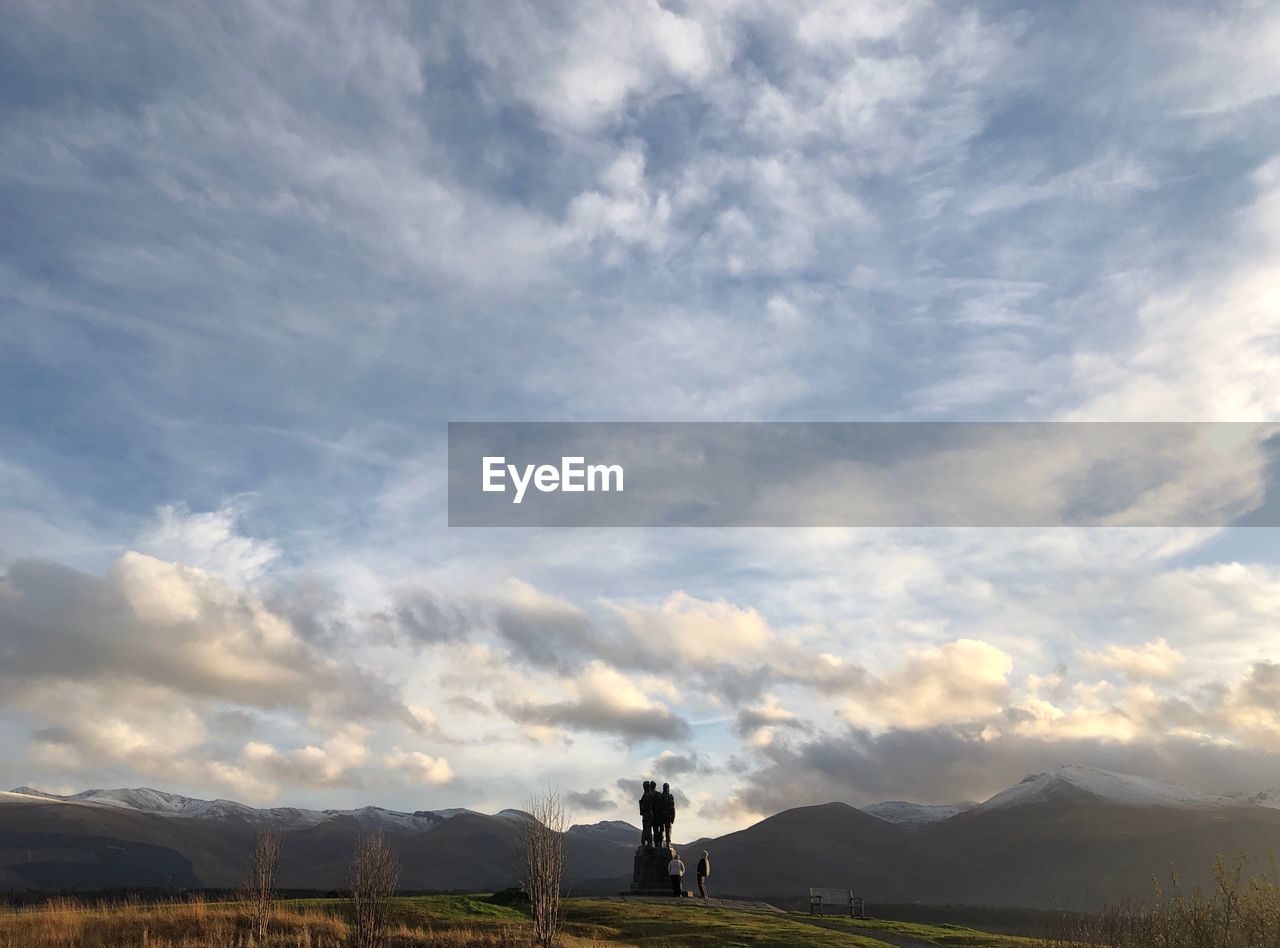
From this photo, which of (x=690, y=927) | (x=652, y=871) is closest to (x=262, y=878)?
(x=690, y=927)

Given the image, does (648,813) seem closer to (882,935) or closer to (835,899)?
(835,899)

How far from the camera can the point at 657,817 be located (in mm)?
54094

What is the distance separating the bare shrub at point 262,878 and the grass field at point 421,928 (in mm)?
448

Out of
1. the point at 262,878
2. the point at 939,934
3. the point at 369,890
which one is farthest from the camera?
the point at 939,934

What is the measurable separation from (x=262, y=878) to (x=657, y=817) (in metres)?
26.1

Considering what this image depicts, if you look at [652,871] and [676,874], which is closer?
[676,874]

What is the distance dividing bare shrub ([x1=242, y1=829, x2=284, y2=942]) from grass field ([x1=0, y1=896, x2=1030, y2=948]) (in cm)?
45

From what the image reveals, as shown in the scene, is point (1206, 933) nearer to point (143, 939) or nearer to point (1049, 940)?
point (1049, 940)

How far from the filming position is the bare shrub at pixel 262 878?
31386mm

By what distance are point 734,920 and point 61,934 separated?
70.5 ft

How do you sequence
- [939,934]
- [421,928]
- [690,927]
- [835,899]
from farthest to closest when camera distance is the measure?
[835,899]
[939,934]
[690,927]
[421,928]

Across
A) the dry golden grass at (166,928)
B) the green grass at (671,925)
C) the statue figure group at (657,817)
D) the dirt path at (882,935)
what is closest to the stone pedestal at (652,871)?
the statue figure group at (657,817)

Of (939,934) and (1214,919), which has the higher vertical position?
(1214,919)

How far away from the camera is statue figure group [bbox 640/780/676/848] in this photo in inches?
2126
